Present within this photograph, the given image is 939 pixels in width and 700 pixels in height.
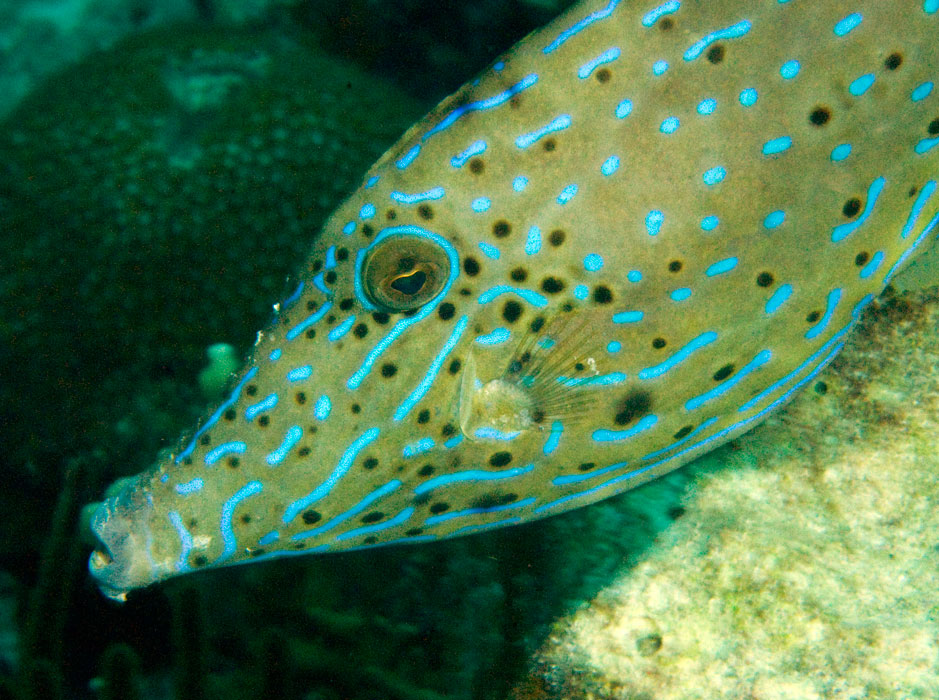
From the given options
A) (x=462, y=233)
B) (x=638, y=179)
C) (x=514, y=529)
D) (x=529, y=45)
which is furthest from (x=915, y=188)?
(x=514, y=529)

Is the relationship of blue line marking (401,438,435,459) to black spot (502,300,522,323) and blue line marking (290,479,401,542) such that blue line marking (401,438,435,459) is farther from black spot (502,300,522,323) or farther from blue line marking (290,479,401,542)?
black spot (502,300,522,323)

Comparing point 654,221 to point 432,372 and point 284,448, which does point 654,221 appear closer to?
point 432,372

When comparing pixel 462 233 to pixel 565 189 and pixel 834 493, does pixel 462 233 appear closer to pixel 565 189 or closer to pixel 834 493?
pixel 565 189

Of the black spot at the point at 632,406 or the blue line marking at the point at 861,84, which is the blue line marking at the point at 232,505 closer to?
the black spot at the point at 632,406

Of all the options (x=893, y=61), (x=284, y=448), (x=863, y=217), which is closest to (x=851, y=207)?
(x=863, y=217)

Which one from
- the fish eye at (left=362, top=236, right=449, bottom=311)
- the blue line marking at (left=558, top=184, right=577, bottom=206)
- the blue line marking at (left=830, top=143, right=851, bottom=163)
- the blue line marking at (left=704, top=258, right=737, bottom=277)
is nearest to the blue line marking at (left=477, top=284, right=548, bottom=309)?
the fish eye at (left=362, top=236, right=449, bottom=311)

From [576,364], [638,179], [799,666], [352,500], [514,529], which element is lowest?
[799,666]
